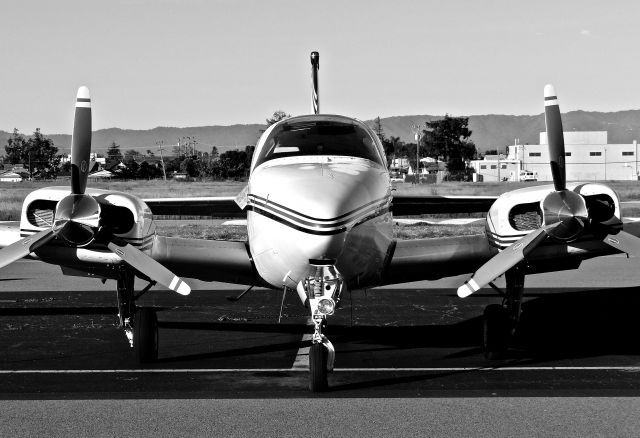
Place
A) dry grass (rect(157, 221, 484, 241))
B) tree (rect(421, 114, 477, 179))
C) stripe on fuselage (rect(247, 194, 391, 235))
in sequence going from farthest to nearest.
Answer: tree (rect(421, 114, 477, 179)) < dry grass (rect(157, 221, 484, 241)) < stripe on fuselage (rect(247, 194, 391, 235))

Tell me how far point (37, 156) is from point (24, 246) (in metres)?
155

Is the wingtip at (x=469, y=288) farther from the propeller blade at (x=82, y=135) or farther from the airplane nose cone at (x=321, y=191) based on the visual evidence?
the propeller blade at (x=82, y=135)

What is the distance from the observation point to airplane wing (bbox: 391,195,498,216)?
529 inches

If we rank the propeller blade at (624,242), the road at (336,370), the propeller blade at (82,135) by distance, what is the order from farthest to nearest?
the propeller blade at (82,135) < the propeller blade at (624,242) < the road at (336,370)

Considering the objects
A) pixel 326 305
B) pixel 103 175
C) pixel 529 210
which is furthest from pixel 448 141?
pixel 326 305

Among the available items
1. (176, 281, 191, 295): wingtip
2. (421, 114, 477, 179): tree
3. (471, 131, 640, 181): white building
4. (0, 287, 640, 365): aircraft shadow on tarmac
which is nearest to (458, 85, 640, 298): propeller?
(0, 287, 640, 365): aircraft shadow on tarmac

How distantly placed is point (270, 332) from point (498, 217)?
3771 millimetres

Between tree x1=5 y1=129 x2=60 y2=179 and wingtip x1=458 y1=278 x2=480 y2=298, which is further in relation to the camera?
tree x1=5 y1=129 x2=60 y2=179

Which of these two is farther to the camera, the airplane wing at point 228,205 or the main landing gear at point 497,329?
the airplane wing at point 228,205

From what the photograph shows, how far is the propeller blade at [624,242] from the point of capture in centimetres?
1055

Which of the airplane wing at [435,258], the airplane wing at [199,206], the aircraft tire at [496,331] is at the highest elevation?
the airplane wing at [199,206]

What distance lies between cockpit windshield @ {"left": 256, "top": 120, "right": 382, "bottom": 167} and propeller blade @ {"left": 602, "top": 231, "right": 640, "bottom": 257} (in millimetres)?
2773

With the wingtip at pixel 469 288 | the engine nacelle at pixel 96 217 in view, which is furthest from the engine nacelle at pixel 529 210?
the engine nacelle at pixel 96 217

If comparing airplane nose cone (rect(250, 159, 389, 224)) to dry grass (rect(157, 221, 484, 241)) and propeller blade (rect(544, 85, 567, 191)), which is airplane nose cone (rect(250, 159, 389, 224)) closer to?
propeller blade (rect(544, 85, 567, 191))
